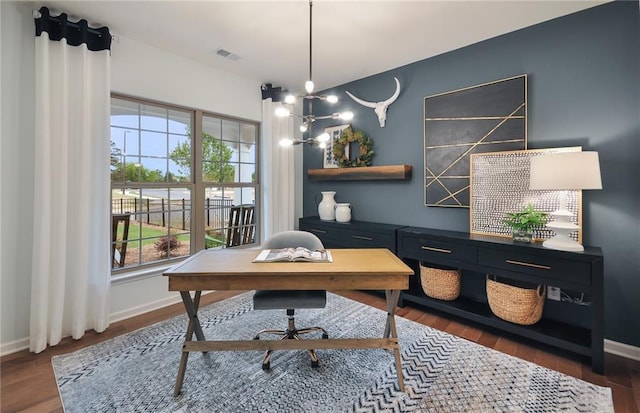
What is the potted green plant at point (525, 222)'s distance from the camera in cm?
232

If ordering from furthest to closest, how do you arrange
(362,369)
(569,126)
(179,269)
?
(569,126) < (362,369) < (179,269)

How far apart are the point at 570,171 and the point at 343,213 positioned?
2.31 metres

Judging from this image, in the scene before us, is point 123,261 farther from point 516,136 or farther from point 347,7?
point 516,136

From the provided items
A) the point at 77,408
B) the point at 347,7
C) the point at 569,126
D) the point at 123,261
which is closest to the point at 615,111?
the point at 569,126

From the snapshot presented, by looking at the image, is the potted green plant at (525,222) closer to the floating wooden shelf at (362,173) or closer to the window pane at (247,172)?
the floating wooden shelf at (362,173)

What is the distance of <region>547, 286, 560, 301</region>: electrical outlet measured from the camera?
96.0 inches

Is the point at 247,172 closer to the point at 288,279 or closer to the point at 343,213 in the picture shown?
the point at 343,213

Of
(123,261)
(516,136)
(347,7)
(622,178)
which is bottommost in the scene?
(123,261)

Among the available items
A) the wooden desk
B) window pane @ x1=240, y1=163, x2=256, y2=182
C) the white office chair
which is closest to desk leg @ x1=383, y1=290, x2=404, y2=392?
the wooden desk

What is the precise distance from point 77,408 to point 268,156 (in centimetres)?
302

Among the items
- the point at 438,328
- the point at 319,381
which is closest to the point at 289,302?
the point at 319,381

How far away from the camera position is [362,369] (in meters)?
1.99

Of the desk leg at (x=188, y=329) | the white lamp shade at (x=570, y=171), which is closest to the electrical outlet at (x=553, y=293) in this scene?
the white lamp shade at (x=570, y=171)

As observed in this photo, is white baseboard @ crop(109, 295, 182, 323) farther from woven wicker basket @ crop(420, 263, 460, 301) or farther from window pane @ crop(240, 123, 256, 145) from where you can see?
woven wicker basket @ crop(420, 263, 460, 301)
